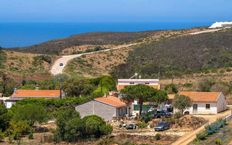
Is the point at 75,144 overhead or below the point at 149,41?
below

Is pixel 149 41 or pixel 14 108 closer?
pixel 14 108

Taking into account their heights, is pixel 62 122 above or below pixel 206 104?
below

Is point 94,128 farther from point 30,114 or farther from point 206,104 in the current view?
point 206,104

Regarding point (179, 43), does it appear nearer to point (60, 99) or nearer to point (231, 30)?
point (231, 30)

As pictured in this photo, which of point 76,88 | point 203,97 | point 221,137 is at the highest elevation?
point 76,88

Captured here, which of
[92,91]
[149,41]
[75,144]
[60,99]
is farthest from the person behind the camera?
[149,41]

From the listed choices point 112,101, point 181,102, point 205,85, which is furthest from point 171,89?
point 112,101

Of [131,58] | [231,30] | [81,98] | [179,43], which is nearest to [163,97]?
[81,98]
